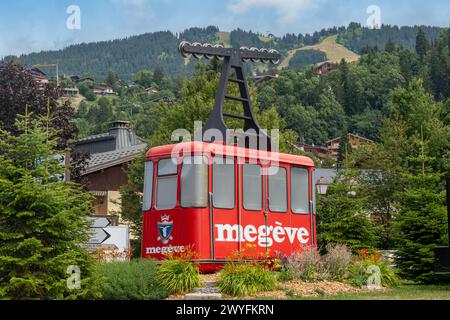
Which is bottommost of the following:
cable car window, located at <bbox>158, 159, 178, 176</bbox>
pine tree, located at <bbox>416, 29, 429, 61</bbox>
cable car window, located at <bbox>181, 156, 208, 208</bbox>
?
cable car window, located at <bbox>181, 156, 208, 208</bbox>

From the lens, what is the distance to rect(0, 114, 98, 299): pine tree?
495 inches

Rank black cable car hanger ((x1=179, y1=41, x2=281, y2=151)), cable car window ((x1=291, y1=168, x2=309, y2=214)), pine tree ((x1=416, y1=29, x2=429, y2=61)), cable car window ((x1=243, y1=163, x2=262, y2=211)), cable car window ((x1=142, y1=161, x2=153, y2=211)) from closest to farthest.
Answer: cable car window ((x1=243, y1=163, x2=262, y2=211)) < cable car window ((x1=142, y1=161, x2=153, y2=211)) < black cable car hanger ((x1=179, y1=41, x2=281, y2=151)) < cable car window ((x1=291, y1=168, x2=309, y2=214)) < pine tree ((x1=416, y1=29, x2=429, y2=61))

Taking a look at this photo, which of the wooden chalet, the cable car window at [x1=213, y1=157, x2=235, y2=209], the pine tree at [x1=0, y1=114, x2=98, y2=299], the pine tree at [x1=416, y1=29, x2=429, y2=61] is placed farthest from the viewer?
the pine tree at [x1=416, y1=29, x2=429, y2=61]

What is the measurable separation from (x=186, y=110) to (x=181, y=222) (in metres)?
16.9

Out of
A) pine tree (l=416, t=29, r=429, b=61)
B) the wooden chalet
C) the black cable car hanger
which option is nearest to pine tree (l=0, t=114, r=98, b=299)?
the black cable car hanger

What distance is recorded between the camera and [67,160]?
1578 cm

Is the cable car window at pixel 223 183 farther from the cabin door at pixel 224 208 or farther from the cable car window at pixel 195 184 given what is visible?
the cable car window at pixel 195 184

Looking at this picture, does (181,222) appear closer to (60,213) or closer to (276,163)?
(276,163)

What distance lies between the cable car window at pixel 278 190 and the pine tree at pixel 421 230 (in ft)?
12.6

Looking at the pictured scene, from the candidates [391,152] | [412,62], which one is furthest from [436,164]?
[412,62]

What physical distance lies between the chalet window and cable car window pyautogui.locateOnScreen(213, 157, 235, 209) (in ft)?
3.03

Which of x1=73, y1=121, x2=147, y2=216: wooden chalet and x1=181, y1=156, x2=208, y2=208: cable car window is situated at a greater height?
x1=73, y1=121, x2=147, y2=216: wooden chalet

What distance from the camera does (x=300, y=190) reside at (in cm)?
1959

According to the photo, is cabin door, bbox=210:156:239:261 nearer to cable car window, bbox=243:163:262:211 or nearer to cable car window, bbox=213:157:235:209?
cable car window, bbox=213:157:235:209
